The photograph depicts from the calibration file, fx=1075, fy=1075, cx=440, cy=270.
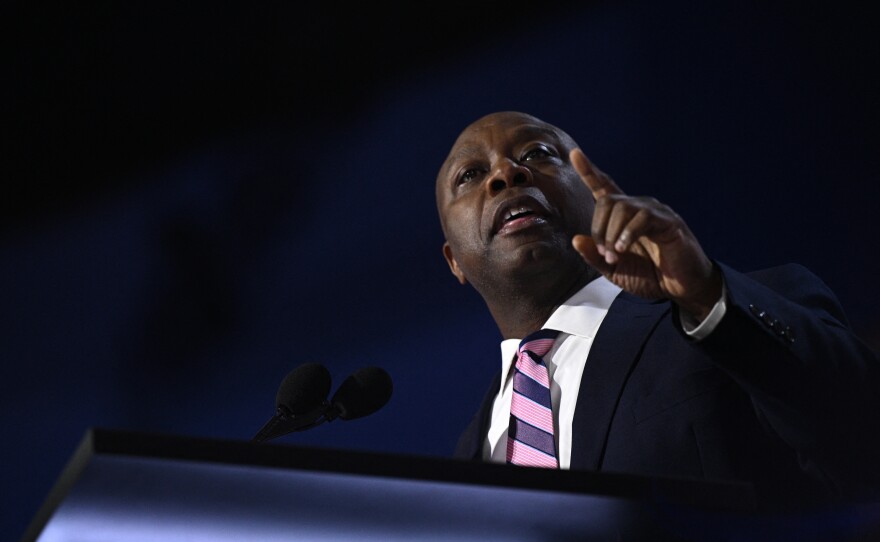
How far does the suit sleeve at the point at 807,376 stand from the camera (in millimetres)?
970

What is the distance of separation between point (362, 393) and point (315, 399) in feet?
0.23

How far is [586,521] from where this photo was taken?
29.1 inches

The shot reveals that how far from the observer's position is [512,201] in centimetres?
171

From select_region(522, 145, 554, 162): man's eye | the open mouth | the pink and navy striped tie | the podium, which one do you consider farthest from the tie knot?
the podium

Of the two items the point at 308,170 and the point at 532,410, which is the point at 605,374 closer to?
the point at 532,410

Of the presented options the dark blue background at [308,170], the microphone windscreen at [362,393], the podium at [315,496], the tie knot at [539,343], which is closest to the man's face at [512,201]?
the tie knot at [539,343]

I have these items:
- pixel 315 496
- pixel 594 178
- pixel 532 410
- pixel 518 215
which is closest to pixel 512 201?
pixel 518 215

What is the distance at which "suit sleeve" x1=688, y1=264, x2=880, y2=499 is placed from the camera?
97cm

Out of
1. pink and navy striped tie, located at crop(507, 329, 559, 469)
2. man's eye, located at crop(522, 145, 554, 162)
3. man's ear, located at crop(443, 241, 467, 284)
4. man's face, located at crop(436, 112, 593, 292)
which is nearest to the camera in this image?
pink and navy striped tie, located at crop(507, 329, 559, 469)

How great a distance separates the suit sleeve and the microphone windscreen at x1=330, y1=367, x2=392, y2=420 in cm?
48

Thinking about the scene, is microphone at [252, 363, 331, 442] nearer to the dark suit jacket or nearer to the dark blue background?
the dark suit jacket

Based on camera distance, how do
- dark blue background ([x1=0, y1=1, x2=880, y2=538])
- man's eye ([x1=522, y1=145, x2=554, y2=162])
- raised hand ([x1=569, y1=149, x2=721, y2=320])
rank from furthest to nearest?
dark blue background ([x1=0, y1=1, x2=880, y2=538])
man's eye ([x1=522, y1=145, x2=554, y2=162])
raised hand ([x1=569, y1=149, x2=721, y2=320])

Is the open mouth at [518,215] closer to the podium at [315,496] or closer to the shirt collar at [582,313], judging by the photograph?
the shirt collar at [582,313]

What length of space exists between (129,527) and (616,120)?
5.23 feet
